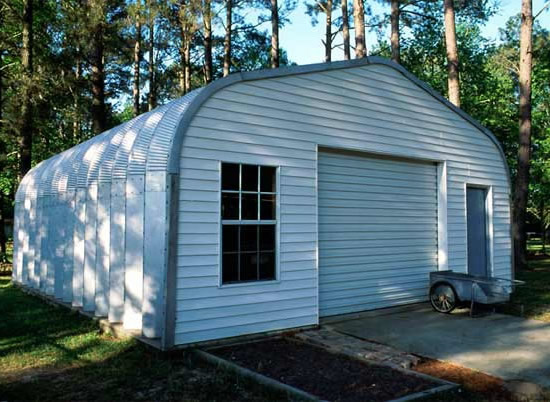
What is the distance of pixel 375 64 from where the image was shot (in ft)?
28.8

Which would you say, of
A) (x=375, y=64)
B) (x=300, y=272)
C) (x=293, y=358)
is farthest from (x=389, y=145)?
(x=293, y=358)

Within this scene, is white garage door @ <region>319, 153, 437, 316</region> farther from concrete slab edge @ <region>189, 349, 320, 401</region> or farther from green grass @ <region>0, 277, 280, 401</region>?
green grass @ <region>0, 277, 280, 401</region>

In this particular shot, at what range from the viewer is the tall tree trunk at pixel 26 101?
17094 mm

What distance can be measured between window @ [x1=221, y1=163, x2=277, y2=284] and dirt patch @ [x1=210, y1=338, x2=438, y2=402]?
105 centimetres

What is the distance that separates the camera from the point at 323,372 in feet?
17.2

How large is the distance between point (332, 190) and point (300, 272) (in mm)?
1713

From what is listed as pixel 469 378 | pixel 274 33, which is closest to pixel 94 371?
pixel 469 378

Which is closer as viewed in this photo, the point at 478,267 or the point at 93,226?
the point at 93,226

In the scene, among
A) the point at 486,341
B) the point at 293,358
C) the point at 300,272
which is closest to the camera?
the point at 293,358

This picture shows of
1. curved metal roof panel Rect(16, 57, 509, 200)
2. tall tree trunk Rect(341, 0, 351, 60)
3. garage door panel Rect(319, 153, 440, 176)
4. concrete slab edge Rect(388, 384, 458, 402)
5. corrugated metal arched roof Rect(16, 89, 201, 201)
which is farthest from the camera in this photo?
tall tree trunk Rect(341, 0, 351, 60)

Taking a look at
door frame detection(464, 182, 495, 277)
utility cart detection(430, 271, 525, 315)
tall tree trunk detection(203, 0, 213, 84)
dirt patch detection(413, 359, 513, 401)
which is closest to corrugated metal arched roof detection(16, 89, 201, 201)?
dirt patch detection(413, 359, 513, 401)

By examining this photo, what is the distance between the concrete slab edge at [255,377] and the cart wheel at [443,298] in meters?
4.78

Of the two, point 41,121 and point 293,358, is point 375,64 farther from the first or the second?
→ point 41,121

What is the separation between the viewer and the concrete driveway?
556 cm
